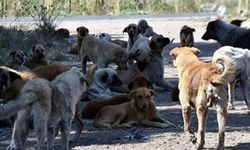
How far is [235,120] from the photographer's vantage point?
11711 millimetres

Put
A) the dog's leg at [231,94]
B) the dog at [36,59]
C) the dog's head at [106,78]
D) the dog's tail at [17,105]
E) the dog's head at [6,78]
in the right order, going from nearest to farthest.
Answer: the dog's tail at [17,105]
the dog's head at [6,78]
the dog's leg at [231,94]
the dog's head at [106,78]
the dog at [36,59]

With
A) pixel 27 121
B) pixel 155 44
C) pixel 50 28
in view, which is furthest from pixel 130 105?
pixel 50 28

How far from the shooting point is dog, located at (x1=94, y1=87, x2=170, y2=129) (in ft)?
37.0

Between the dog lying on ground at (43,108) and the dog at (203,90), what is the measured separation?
4.75 feet

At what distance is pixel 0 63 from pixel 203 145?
26.2 ft

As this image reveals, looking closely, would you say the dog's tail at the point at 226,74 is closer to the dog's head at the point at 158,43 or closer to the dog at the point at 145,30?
the dog's head at the point at 158,43

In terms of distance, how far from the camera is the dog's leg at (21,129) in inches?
332

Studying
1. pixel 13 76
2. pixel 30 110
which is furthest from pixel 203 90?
pixel 13 76

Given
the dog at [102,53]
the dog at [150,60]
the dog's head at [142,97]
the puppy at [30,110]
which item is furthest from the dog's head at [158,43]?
the puppy at [30,110]

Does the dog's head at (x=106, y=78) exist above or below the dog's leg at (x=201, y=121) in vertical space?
below

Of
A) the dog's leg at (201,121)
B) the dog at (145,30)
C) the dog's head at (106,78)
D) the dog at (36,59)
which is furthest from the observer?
the dog at (145,30)

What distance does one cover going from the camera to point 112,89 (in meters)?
14.8

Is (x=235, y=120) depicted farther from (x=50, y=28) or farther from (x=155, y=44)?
(x=50, y=28)

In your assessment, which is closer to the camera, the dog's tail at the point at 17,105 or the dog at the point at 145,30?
the dog's tail at the point at 17,105
